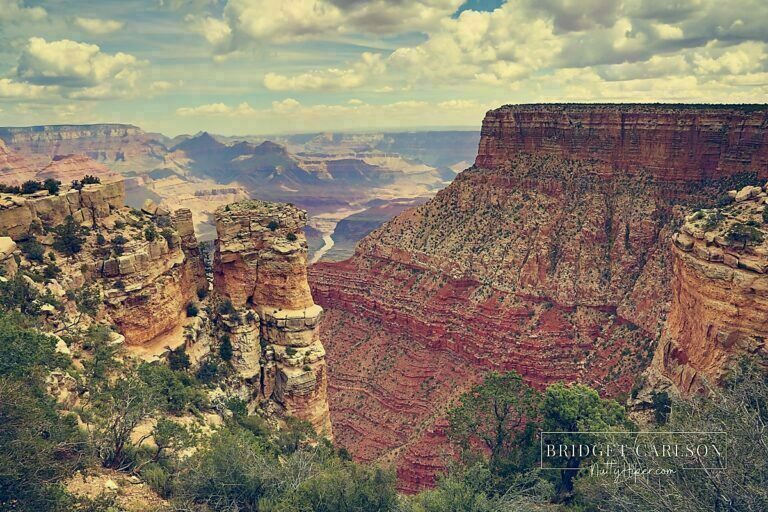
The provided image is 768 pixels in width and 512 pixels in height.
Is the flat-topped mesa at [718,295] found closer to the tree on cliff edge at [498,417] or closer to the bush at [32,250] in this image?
the tree on cliff edge at [498,417]

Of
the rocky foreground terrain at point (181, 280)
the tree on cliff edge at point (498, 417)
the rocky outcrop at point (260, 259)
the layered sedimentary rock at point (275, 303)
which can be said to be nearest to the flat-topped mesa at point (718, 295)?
the tree on cliff edge at point (498, 417)

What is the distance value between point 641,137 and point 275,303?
5900 cm

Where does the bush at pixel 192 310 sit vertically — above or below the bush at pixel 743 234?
below

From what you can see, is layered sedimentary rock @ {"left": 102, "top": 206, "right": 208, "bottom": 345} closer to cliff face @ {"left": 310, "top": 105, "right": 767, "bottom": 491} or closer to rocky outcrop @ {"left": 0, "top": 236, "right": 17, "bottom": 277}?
rocky outcrop @ {"left": 0, "top": 236, "right": 17, "bottom": 277}

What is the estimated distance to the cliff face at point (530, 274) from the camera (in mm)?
66938

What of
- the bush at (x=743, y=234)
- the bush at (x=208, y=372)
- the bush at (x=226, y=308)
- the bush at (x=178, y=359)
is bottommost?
the bush at (x=208, y=372)

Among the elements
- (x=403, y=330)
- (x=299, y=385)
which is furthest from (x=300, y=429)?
(x=403, y=330)

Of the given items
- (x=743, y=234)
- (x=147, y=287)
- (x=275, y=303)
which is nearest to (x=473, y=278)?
Result: (x=275, y=303)

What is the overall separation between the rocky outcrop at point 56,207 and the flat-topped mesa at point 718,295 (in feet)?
155

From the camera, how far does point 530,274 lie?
75875 mm

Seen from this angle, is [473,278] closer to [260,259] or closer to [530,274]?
[530,274]

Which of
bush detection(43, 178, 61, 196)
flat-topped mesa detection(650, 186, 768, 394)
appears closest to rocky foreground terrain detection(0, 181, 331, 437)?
bush detection(43, 178, 61, 196)

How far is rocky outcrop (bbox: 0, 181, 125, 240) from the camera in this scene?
36.3 meters

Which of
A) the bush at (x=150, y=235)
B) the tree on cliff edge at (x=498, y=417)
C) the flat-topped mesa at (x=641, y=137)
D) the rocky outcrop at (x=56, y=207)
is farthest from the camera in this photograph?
the flat-topped mesa at (x=641, y=137)
